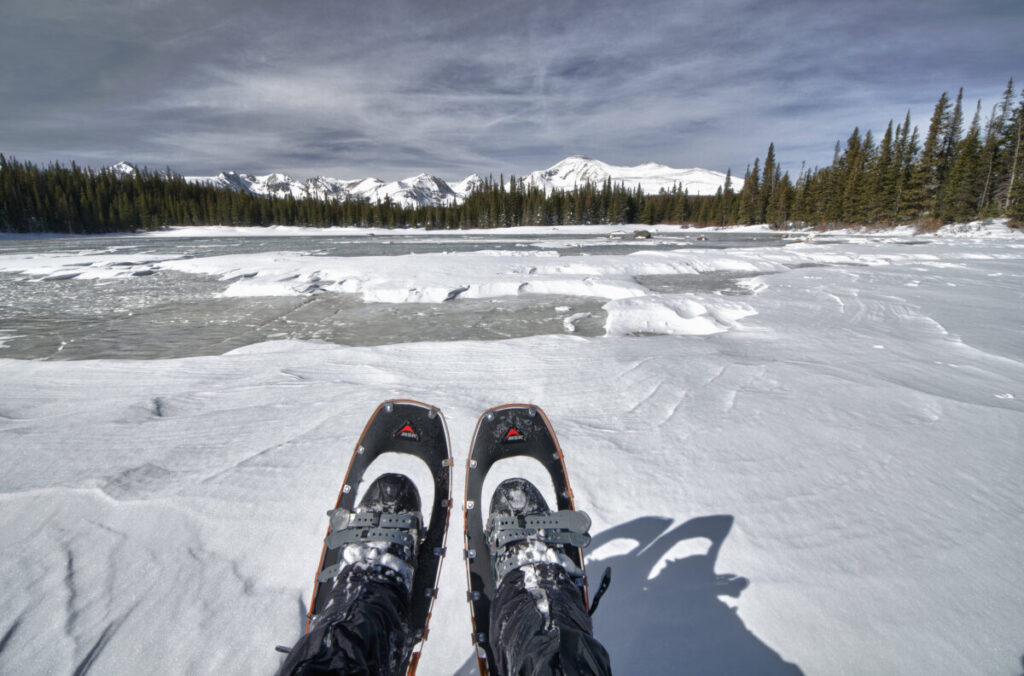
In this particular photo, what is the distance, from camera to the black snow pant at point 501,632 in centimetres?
116

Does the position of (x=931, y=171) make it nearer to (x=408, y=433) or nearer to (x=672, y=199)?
(x=672, y=199)

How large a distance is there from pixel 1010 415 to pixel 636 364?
2.39 metres

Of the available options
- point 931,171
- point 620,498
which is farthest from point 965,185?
point 620,498

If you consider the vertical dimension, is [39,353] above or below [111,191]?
below

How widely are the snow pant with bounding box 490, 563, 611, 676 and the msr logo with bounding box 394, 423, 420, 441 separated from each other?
2.74 ft

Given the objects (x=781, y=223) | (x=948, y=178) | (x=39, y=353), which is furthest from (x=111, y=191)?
(x=948, y=178)

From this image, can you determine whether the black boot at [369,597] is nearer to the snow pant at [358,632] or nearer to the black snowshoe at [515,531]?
the snow pant at [358,632]

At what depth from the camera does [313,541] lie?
1744mm

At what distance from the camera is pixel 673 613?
145 cm

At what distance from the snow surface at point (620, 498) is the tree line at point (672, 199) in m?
38.7

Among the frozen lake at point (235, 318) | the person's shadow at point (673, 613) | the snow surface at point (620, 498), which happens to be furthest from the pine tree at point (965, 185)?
the person's shadow at point (673, 613)

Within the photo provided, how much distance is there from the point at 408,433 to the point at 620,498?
3.65 ft

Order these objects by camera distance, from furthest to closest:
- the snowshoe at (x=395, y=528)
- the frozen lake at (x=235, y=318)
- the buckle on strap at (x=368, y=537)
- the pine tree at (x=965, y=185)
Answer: the pine tree at (x=965, y=185)
the frozen lake at (x=235, y=318)
the buckle on strap at (x=368, y=537)
the snowshoe at (x=395, y=528)

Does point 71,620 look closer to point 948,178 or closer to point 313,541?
point 313,541
